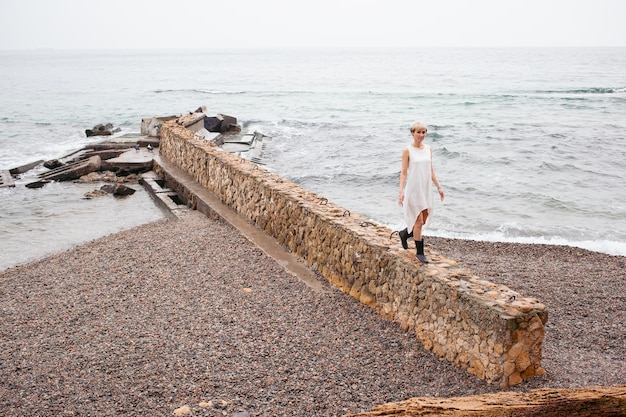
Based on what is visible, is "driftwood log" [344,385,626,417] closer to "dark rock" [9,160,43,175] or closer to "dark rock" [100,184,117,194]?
"dark rock" [100,184,117,194]

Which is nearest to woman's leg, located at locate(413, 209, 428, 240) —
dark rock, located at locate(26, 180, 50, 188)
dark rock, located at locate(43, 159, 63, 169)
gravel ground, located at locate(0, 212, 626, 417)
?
gravel ground, located at locate(0, 212, 626, 417)

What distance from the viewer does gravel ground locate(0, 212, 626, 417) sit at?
16.5ft

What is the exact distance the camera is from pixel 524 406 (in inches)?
132

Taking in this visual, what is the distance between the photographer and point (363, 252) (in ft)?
22.6

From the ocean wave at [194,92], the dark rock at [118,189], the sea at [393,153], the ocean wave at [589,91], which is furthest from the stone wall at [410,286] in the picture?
the ocean wave at [194,92]

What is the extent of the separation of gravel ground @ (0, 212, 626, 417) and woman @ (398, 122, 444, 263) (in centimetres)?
130

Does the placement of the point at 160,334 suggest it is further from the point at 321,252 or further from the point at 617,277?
the point at 617,277

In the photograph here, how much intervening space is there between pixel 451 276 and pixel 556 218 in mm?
10533

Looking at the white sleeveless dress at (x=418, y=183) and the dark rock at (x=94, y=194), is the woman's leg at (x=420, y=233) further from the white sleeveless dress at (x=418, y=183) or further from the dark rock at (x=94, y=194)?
the dark rock at (x=94, y=194)

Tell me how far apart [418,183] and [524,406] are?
113 inches

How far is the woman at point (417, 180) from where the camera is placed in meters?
5.75

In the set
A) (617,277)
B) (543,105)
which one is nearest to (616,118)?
(543,105)

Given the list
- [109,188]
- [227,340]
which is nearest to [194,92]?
[109,188]

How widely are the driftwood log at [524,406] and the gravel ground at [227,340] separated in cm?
143
